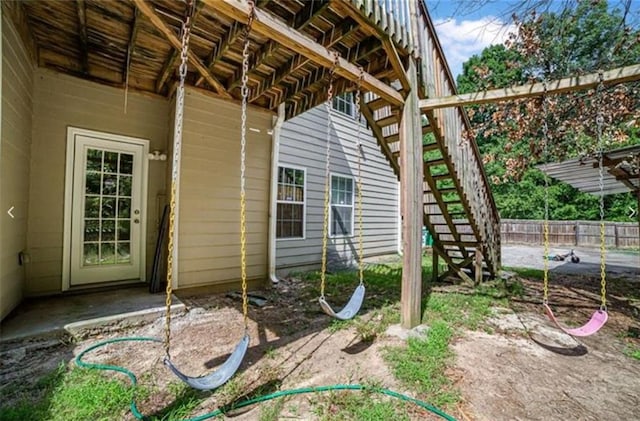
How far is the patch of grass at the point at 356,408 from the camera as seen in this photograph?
1.76 meters

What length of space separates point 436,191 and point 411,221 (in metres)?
1.50

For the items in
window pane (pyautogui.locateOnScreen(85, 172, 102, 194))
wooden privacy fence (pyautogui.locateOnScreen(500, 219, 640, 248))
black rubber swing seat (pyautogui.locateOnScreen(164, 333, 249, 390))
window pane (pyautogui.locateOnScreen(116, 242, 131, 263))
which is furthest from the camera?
wooden privacy fence (pyautogui.locateOnScreen(500, 219, 640, 248))

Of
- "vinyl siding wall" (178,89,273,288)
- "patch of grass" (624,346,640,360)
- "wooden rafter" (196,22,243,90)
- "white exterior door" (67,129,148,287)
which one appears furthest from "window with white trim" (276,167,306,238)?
"patch of grass" (624,346,640,360)

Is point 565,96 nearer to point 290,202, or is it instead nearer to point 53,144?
point 290,202

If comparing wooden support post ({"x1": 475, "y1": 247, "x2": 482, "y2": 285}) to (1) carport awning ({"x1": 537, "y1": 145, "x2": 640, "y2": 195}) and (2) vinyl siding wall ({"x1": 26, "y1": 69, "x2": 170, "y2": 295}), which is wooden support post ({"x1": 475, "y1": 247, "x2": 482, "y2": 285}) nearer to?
(1) carport awning ({"x1": 537, "y1": 145, "x2": 640, "y2": 195})

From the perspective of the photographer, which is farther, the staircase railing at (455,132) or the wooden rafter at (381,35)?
the staircase railing at (455,132)

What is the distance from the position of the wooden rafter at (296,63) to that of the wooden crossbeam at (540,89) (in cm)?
107

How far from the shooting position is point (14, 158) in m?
2.81

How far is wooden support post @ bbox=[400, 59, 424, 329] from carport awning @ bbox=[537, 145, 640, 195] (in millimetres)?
3204

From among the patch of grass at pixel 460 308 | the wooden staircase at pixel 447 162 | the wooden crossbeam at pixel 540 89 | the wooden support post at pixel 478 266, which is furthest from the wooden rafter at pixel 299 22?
the wooden support post at pixel 478 266

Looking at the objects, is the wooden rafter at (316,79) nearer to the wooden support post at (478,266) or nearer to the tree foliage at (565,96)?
the tree foliage at (565,96)

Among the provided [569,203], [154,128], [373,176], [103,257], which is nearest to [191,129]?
[154,128]

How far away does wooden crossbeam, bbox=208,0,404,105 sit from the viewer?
1.85 m

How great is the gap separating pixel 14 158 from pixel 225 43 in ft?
7.79
